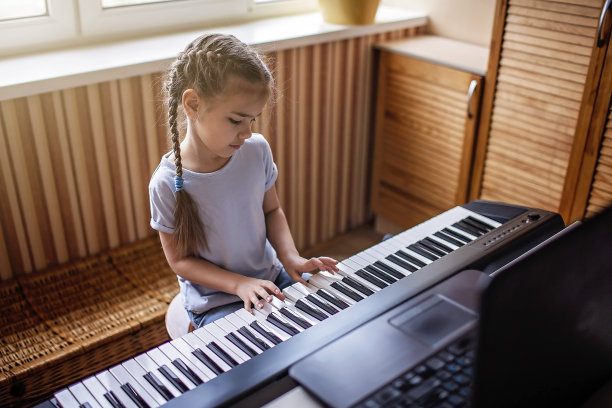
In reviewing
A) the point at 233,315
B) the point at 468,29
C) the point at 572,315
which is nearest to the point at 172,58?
the point at 233,315

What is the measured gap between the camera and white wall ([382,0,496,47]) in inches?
101

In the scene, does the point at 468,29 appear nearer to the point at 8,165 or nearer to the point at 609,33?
the point at 609,33

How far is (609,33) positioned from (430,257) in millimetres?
977

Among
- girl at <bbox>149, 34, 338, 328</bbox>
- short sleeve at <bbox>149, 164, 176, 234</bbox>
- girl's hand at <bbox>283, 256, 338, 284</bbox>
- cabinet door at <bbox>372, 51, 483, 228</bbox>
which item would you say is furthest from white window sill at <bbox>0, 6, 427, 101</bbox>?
girl's hand at <bbox>283, 256, 338, 284</bbox>

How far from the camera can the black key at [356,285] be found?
131cm

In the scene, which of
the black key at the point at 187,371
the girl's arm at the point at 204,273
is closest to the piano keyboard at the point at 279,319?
the black key at the point at 187,371

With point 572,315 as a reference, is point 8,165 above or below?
below

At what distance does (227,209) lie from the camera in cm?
149

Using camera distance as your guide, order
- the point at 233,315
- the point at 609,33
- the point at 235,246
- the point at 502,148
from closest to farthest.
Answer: the point at 233,315 → the point at 235,246 → the point at 609,33 → the point at 502,148

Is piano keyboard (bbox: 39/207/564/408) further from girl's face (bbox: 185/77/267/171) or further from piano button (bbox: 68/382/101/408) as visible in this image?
girl's face (bbox: 185/77/267/171)

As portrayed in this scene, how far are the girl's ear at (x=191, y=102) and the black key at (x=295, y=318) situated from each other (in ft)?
1.52

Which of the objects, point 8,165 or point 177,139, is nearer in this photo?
point 177,139

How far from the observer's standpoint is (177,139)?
138 centimetres

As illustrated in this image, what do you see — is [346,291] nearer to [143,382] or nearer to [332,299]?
[332,299]
